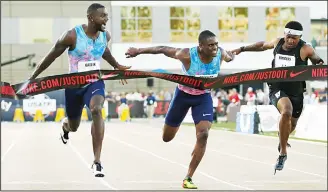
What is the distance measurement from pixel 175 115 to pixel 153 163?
30.7m

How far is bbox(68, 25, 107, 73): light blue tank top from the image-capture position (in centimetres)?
1219

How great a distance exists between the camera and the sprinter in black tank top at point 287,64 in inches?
484

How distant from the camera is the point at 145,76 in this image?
39.1 feet

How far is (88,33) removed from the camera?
12273 millimetres

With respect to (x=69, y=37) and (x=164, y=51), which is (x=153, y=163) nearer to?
(x=164, y=51)

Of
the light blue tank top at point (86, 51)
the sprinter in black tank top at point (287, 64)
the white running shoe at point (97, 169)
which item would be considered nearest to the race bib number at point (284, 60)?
the sprinter in black tank top at point (287, 64)

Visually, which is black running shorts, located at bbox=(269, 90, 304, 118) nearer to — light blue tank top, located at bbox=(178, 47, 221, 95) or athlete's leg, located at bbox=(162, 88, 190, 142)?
light blue tank top, located at bbox=(178, 47, 221, 95)

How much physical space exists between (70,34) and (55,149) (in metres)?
46.7

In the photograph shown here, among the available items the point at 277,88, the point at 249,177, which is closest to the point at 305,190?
the point at 249,177

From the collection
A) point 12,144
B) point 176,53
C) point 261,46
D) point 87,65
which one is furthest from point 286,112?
point 12,144

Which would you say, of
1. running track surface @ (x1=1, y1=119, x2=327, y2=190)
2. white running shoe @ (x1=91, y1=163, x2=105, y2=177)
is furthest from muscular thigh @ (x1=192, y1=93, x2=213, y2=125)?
running track surface @ (x1=1, y1=119, x2=327, y2=190)

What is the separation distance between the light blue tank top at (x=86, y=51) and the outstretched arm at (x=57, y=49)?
0.10 meters

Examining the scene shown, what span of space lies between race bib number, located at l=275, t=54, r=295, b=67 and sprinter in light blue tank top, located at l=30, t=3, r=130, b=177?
1.97m

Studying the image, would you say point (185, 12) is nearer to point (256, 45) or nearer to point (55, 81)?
point (256, 45)
